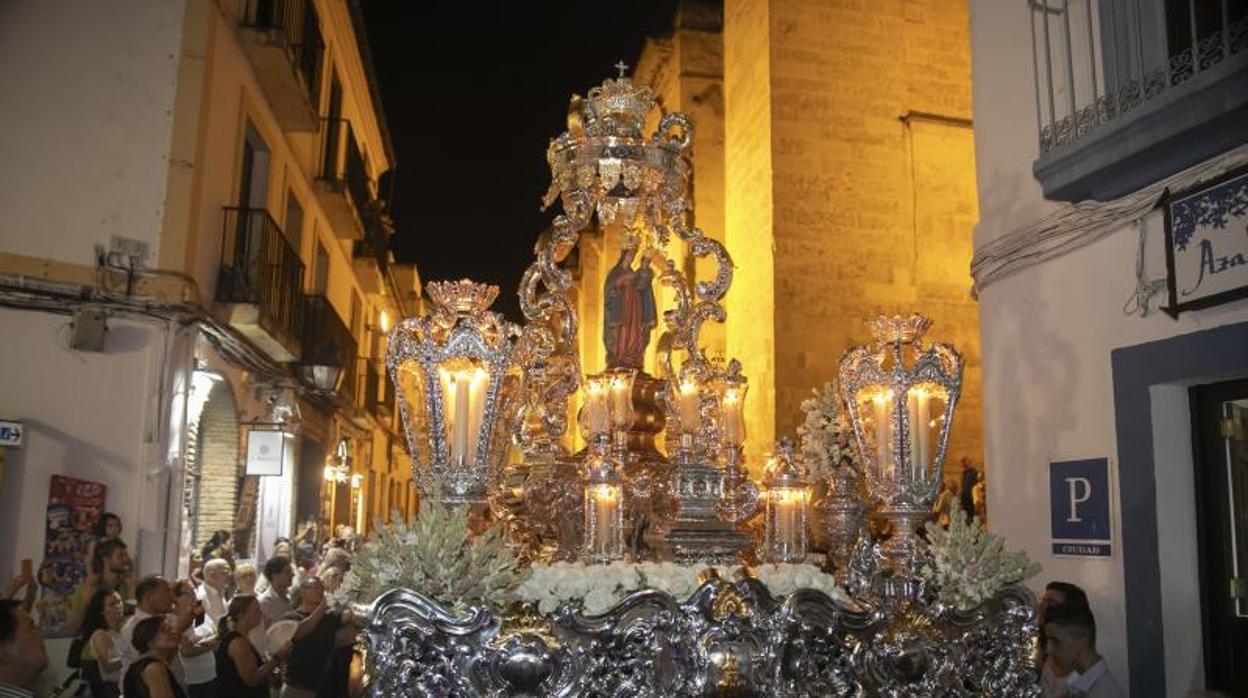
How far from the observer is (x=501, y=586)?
3580mm

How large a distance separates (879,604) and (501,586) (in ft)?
4.59

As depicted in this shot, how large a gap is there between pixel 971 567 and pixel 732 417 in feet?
4.33

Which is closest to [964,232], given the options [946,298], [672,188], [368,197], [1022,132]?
[946,298]

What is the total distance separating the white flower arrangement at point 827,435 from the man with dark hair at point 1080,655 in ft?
13.6

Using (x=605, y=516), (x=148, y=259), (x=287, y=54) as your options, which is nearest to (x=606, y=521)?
(x=605, y=516)

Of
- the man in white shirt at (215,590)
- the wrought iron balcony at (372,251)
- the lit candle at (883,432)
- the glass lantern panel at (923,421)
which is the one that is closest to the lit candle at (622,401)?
the lit candle at (883,432)

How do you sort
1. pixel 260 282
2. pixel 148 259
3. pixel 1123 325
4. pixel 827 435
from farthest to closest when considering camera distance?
1. pixel 260 282
2. pixel 827 435
3. pixel 148 259
4. pixel 1123 325

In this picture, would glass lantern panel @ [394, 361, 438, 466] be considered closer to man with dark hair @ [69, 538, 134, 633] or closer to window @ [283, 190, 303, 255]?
man with dark hair @ [69, 538, 134, 633]

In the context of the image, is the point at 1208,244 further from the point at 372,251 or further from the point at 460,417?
the point at 372,251

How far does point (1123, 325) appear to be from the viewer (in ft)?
17.7

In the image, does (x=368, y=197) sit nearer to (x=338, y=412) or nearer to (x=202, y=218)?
(x=338, y=412)

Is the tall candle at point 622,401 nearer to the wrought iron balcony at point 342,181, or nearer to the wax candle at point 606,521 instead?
the wax candle at point 606,521

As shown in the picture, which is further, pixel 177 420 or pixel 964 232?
pixel 964 232

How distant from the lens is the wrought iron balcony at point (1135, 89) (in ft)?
15.0
